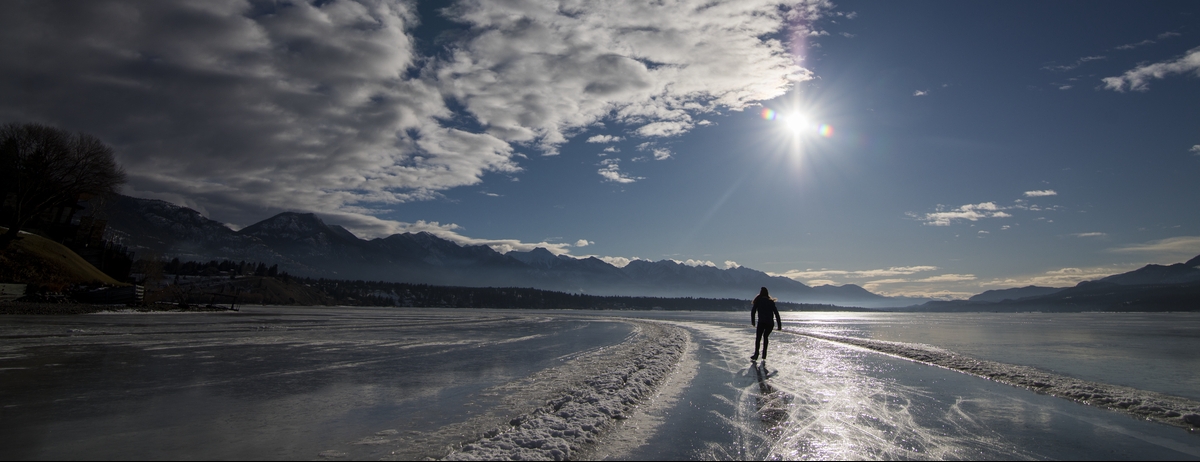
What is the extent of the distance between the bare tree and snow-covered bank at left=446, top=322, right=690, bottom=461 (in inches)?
2372

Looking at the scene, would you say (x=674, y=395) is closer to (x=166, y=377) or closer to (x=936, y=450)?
(x=936, y=450)

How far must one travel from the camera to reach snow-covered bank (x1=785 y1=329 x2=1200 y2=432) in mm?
9047

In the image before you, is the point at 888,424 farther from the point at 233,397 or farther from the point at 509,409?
the point at 233,397

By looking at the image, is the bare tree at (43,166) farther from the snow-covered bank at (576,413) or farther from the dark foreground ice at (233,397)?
the snow-covered bank at (576,413)

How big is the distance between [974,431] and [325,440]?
9289 mm

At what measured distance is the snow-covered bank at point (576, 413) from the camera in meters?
6.26

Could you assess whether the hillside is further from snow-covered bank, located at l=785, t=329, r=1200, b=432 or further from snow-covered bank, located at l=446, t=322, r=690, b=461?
snow-covered bank, located at l=785, t=329, r=1200, b=432

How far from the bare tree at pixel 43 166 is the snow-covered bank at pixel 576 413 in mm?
60253

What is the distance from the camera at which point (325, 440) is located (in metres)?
6.60

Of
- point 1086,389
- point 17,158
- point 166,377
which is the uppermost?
point 17,158

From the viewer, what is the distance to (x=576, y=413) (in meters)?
8.42

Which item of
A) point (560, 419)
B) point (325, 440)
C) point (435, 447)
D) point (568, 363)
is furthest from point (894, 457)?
point (568, 363)

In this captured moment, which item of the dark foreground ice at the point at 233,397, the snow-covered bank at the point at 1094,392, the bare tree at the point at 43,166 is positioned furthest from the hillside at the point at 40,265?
the snow-covered bank at the point at 1094,392

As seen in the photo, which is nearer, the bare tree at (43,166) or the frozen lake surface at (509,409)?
the frozen lake surface at (509,409)
